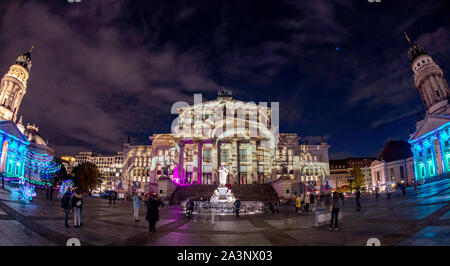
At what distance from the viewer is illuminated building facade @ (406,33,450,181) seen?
45.5 meters

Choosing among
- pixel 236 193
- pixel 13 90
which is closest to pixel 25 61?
pixel 13 90

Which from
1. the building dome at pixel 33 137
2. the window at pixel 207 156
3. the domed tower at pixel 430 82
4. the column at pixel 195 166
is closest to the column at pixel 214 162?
the window at pixel 207 156

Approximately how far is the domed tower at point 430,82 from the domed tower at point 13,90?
420 ft

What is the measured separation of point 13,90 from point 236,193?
9316 cm

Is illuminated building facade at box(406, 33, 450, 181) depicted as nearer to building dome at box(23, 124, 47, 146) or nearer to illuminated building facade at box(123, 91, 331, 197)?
illuminated building facade at box(123, 91, 331, 197)

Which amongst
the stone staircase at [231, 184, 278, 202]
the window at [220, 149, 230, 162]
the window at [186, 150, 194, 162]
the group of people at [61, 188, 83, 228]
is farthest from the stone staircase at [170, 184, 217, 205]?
the group of people at [61, 188, 83, 228]

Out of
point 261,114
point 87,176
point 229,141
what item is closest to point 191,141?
point 229,141

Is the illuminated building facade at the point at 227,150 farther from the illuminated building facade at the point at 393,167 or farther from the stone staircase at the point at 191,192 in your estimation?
the illuminated building facade at the point at 393,167

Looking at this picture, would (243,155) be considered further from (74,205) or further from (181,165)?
(74,205)

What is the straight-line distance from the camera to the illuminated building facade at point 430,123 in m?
45.5

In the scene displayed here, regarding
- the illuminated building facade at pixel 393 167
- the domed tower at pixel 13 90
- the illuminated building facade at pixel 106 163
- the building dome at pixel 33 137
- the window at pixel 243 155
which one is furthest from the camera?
the illuminated building facade at pixel 106 163
